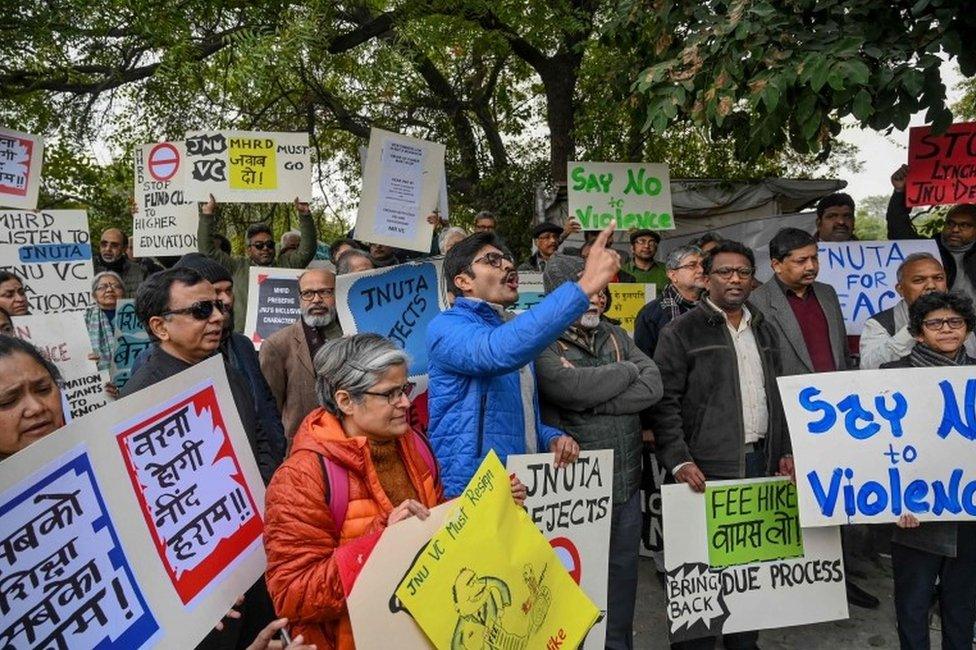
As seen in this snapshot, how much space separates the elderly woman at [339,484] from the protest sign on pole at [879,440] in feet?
5.69

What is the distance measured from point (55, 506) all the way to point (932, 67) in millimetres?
4240

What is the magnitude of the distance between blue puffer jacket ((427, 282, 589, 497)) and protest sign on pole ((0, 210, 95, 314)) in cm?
415

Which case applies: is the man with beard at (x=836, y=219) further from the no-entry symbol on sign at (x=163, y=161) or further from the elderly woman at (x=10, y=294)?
the elderly woman at (x=10, y=294)

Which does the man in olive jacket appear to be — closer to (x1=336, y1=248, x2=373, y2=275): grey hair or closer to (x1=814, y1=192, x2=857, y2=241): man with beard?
(x1=336, y1=248, x2=373, y2=275): grey hair

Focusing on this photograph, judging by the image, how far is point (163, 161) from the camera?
539 centimetres

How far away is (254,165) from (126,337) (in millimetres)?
1544

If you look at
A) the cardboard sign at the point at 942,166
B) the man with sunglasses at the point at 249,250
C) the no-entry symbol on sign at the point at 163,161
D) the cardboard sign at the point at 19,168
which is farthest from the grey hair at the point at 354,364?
the cardboard sign at the point at 19,168

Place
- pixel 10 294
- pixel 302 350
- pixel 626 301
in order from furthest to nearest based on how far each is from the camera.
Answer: pixel 626 301 < pixel 10 294 < pixel 302 350

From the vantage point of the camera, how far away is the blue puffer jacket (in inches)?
91.2

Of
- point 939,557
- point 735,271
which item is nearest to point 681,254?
point 735,271

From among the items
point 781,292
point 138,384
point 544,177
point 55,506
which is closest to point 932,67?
point 781,292

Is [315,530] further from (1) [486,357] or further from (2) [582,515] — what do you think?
(2) [582,515]

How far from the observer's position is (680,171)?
482 inches

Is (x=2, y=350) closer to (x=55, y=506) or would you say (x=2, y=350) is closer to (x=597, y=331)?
(x=55, y=506)
